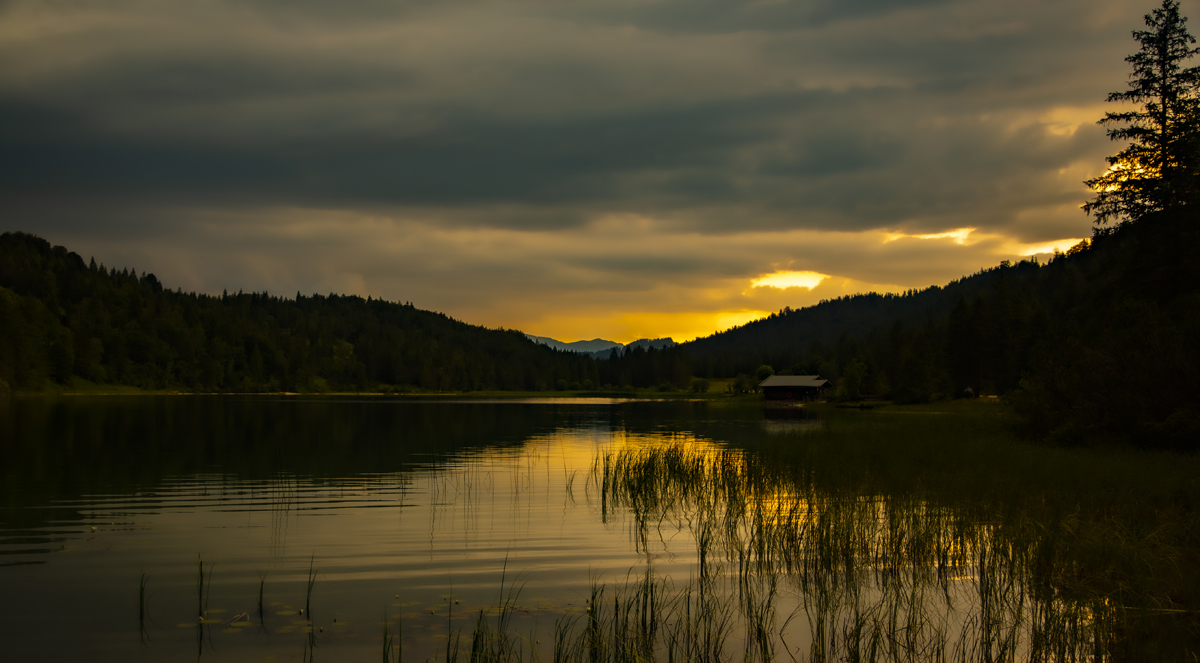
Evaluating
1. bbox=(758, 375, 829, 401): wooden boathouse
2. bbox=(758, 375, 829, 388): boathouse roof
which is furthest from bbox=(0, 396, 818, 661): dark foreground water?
bbox=(758, 375, 829, 388): boathouse roof

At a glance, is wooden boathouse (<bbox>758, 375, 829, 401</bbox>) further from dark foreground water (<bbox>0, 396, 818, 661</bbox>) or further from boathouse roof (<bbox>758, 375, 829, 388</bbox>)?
dark foreground water (<bbox>0, 396, 818, 661</bbox>)

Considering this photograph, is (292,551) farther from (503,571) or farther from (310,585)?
(503,571)

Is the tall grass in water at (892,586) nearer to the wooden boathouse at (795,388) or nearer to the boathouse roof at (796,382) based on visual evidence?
the wooden boathouse at (795,388)

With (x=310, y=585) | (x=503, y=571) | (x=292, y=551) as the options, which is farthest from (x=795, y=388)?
(x=310, y=585)

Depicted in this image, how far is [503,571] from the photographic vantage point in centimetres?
1383

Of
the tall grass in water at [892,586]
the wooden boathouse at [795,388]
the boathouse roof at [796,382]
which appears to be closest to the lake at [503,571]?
the tall grass in water at [892,586]

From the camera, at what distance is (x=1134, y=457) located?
2205cm

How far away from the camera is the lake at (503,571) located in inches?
383

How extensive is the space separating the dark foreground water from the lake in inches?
2.8

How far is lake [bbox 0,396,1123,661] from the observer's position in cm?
973

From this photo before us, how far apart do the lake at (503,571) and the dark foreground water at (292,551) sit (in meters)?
0.07

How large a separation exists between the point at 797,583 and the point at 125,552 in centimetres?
1362

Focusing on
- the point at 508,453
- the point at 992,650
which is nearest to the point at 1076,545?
the point at 992,650

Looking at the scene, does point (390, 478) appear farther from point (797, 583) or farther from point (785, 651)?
point (785, 651)
